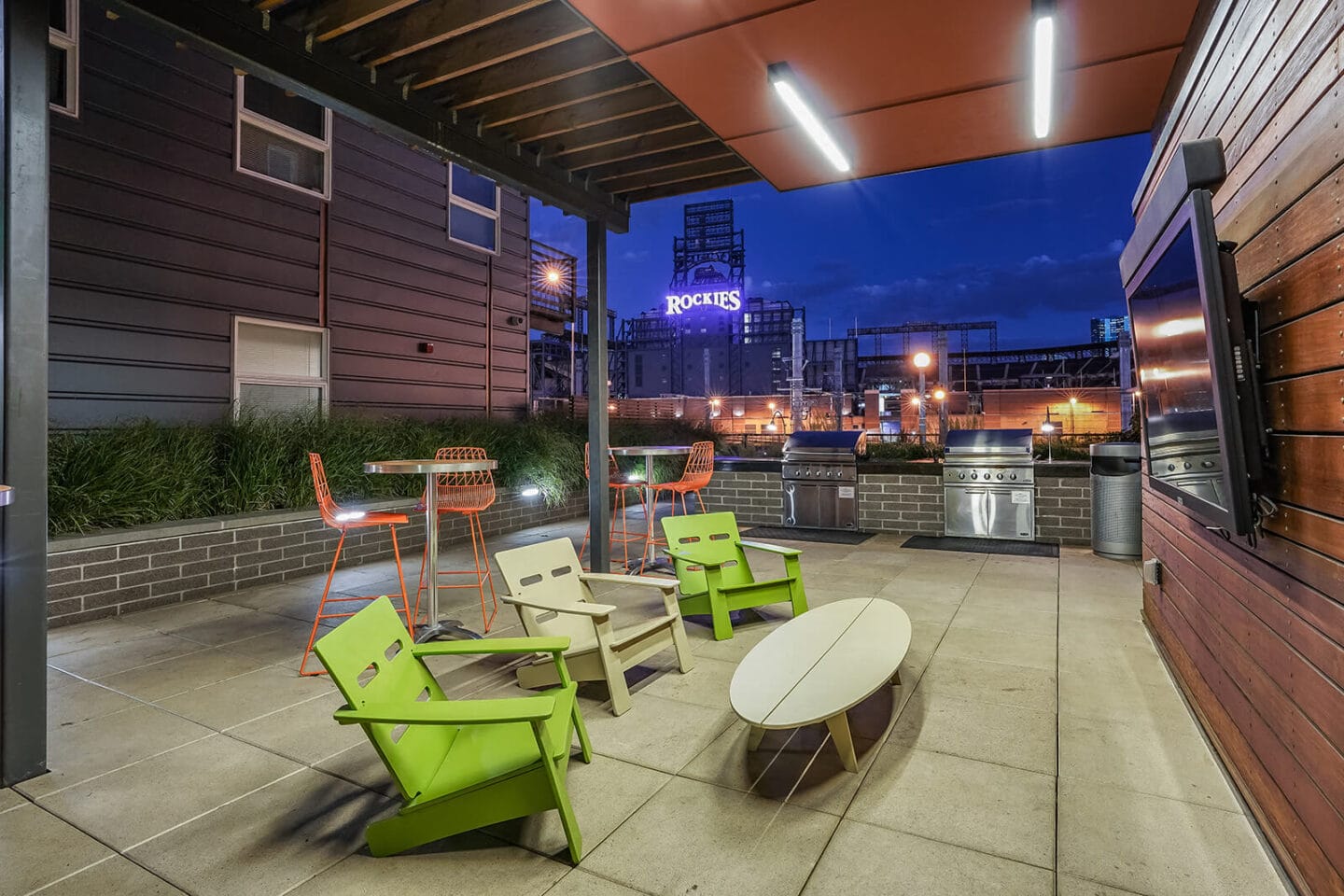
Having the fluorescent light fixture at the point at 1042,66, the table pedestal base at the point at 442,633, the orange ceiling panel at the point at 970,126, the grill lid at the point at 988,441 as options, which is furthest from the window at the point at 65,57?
the grill lid at the point at 988,441

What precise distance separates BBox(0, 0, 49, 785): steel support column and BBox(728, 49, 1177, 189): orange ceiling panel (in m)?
3.39

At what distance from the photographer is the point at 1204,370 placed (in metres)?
2.01

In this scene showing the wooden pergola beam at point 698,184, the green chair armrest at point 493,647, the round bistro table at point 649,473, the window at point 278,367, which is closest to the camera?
the green chair armrest at point 493,647

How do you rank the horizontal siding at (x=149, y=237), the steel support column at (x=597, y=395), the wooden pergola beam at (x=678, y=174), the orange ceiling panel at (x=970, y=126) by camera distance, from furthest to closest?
the horizontal siding at (x=149, y=237), the steel support column at (x=597, y=395), the wooden pergola beam at (x=678, y=174), the orange ceiling panel at (x=970, y=126)

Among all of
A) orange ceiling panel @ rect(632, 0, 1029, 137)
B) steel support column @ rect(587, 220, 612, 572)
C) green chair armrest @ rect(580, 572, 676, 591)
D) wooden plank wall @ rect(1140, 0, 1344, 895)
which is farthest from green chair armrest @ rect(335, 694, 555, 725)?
steel support column @ rect(587, 220, 612, 572)

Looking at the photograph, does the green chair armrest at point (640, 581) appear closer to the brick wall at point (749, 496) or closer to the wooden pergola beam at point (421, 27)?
the wooden pergola beam at point (421, 27)

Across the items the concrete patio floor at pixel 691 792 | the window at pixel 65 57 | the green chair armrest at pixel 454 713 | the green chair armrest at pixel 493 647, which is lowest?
the concrete patio floor at pixel 691 792

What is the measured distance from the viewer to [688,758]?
7.96 ft

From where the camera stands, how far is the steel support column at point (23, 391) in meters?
2.25

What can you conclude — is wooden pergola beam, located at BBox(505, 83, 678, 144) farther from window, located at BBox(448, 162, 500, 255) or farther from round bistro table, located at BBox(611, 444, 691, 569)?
window, located at BBox(448, 162, 500, 255)

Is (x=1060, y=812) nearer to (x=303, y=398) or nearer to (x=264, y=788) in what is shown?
(x=264, y=788)

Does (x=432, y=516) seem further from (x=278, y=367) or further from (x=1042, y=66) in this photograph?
(x=278, y=367)

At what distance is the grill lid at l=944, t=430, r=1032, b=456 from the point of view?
7.08 metres

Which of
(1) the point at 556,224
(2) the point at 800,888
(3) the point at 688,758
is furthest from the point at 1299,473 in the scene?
(1) the point at 556,224
